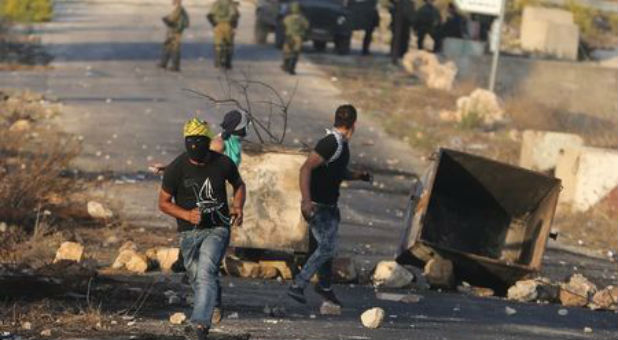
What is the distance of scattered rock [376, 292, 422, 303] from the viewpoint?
13516 mm

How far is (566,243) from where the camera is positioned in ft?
62.9

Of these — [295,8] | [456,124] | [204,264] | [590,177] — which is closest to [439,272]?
[204,264]

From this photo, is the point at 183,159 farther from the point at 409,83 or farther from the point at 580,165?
the point at 409,83

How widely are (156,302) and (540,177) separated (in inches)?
184

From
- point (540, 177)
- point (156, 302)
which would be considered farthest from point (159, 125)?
point (156, 302)

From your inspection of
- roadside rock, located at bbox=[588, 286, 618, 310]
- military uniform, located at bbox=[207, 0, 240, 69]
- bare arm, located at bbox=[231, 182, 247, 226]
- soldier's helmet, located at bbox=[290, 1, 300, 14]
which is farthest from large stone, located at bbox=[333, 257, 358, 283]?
soldier's helmet, located at bbox=[290, 1, 300, 14]

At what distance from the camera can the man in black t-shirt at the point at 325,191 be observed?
38.9 feet

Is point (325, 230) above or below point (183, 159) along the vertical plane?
below

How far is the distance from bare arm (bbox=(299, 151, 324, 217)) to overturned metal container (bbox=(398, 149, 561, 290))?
2708mm

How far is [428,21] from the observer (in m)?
37.4

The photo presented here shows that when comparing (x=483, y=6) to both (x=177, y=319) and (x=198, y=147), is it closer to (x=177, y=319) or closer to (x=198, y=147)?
(x=177, y=319)

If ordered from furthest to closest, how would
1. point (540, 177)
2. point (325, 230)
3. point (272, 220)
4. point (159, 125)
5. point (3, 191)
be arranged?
point (159, 125) → point (3, 191) → point (540, 177) → point (272, 220) → point (325, 230)

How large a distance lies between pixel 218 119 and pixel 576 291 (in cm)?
1176

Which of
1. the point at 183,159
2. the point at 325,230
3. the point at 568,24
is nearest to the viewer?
the point at 183,159
